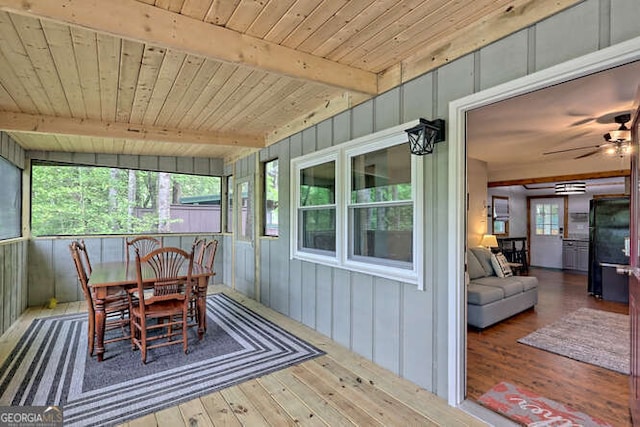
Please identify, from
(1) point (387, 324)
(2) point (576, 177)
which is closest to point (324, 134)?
(1) point (387, 324)

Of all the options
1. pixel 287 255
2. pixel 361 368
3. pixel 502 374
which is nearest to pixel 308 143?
pixel 287 255

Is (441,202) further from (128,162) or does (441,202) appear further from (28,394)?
(128,162)

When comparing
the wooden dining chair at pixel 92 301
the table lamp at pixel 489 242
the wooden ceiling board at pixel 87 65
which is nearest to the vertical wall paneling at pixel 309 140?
the wooden ceiling board at pixel 87 65

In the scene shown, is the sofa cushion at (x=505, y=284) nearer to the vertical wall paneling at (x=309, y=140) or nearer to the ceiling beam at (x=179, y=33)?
the vertical wall paneling at (x=309, y=140)

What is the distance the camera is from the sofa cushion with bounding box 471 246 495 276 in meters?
5.02

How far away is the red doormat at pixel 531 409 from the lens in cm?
211

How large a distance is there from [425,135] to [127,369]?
122 inches

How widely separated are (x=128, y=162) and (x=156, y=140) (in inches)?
74.1

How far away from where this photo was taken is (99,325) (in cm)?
A: 300

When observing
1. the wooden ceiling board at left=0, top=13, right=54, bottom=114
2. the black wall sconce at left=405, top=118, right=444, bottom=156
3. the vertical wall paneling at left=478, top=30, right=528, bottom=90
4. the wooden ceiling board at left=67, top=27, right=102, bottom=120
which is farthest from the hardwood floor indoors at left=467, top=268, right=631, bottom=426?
the wooden ceiling board at left=0, top=13, right=54, bottom=114

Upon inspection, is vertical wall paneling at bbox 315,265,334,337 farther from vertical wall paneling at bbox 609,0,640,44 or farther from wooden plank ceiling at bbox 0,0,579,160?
vertical wall paneling at bbox 609,0,640,44

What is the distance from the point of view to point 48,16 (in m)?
1.68

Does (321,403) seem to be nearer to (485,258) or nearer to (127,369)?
(127,369)

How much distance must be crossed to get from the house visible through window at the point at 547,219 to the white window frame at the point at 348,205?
8562 millimetres
